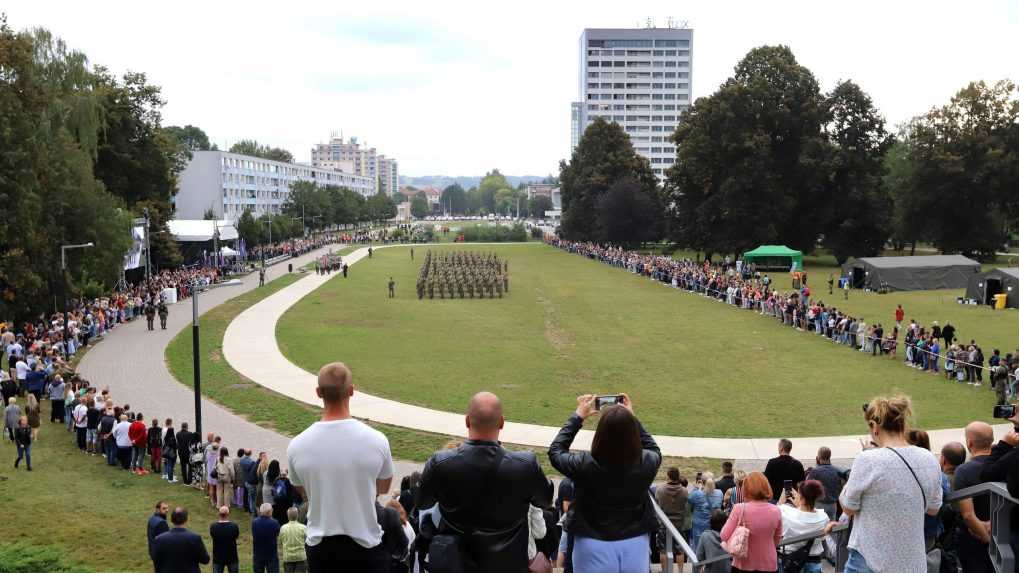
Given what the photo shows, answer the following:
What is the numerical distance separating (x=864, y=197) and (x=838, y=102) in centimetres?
780

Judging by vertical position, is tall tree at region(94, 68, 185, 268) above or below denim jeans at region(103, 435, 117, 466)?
above

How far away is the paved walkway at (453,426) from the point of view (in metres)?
16.7

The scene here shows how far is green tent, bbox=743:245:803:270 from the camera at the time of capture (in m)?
56.6

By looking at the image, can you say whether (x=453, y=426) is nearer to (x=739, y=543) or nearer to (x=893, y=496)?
(x=739, y=543)

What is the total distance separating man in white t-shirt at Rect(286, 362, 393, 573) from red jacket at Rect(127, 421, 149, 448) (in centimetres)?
1297

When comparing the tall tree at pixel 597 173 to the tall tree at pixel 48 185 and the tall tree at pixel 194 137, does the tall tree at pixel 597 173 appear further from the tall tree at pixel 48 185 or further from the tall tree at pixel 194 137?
the tall tree at pixel 194 137

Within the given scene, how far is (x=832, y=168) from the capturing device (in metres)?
61.8

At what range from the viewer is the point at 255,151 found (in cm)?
17712

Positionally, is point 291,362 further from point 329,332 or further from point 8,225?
point 8,225

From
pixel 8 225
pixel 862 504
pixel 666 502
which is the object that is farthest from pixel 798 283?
pixel 862 504

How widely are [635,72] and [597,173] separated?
98323 millimetres

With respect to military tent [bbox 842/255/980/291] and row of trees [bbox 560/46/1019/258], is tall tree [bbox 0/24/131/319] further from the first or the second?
row of trees [bbox 560/46/1019/258]

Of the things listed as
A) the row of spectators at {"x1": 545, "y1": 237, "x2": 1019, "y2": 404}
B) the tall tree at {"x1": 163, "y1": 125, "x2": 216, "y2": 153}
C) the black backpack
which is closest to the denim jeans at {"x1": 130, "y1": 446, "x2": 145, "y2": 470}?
the black backpack

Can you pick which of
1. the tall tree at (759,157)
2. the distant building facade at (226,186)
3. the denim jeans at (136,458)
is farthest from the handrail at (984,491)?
the distant building facade at (226,186)
